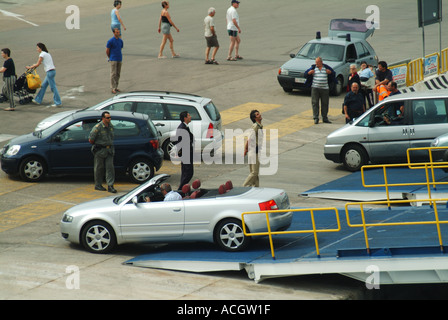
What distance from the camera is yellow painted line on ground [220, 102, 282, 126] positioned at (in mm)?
23016

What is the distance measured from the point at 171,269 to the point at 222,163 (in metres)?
7.10

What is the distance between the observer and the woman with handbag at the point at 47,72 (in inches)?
950

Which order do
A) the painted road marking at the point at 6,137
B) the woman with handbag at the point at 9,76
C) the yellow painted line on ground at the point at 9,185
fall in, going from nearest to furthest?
the yellow painted line on ground at the point at 9,185 < the painted road marking at the point at 6,137 < the woman with handbag at the point at 9,76

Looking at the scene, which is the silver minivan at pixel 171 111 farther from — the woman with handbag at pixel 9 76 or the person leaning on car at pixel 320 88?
the woman with handbag at pixel 9 76

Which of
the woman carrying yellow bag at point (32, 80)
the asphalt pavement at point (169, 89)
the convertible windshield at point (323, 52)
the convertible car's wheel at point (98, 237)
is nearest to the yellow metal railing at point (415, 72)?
the convertible windshield at point (323, 52)

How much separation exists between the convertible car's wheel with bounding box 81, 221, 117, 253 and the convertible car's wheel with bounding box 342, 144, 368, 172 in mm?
7128

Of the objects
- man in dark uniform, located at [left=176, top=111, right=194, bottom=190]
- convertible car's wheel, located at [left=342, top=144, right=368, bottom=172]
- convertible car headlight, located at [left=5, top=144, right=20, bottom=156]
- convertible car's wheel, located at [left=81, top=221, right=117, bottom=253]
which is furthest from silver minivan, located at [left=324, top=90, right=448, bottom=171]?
convertible car headlight, located at [left=5, top=144, right=20, bottom=156]

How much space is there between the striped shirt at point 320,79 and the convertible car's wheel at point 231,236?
34.9 ft

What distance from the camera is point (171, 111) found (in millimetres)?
19391

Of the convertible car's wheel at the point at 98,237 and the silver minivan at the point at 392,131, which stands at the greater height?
the silver minivan at the point at 392,131

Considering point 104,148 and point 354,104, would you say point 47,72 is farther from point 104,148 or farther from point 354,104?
point 354,104

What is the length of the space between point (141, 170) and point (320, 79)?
7021 millimetres

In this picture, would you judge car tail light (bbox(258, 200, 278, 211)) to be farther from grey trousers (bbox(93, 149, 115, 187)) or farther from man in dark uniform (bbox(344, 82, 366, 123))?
man in dark uniform (bbox(344, 82, 366, 123))
